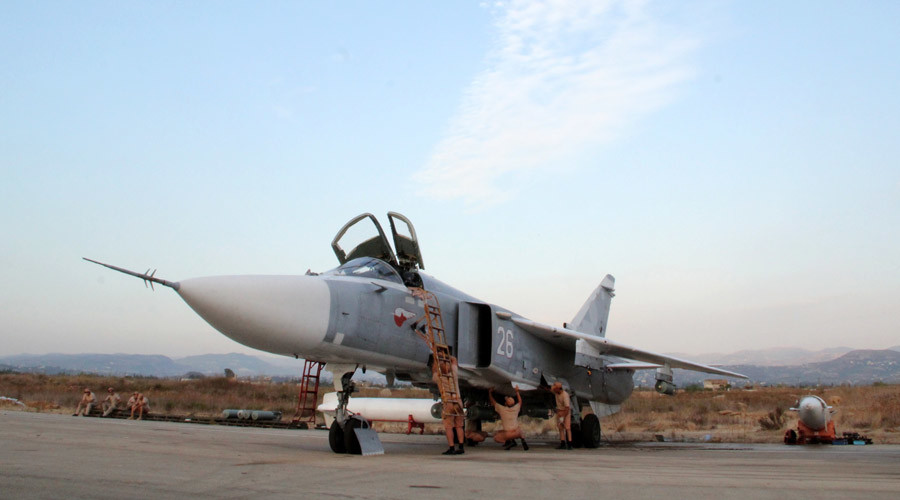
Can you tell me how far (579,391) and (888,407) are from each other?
16.7 metres

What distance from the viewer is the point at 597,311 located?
1784cm

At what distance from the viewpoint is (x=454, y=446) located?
989 centimetres

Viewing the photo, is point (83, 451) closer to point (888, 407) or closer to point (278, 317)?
point (278, 317)

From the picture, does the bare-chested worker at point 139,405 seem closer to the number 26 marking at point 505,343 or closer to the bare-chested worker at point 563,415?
the number 26 marking at point 505,343

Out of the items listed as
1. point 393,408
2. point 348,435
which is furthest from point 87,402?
point 348,435

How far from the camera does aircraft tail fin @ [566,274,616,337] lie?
56.2ft

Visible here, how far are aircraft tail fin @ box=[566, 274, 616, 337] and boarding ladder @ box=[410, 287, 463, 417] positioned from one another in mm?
6314

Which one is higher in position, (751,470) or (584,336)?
(584,336)

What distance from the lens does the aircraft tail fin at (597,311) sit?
17.1m

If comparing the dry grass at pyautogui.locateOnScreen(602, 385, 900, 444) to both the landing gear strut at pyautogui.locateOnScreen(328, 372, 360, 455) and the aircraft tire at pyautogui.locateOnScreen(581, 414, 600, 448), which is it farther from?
the landing gear strut at pyautogui.locateOnScreen(328, 372, 360, 455)

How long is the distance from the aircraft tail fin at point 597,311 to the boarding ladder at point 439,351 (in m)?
6.31

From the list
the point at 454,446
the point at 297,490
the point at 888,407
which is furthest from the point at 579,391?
the point at 888,407

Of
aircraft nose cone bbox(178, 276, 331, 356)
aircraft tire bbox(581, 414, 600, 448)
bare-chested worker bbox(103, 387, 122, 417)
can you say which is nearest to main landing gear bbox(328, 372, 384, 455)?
aircraft nose cone bbox(178, 276, 331, 356)

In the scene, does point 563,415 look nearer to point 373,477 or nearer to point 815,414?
point 815,414
